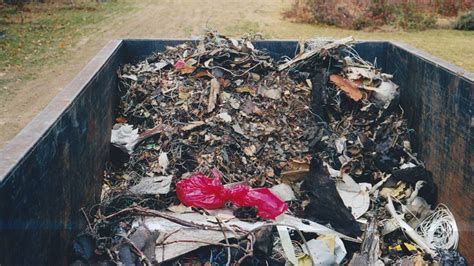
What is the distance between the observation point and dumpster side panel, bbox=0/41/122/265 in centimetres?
208

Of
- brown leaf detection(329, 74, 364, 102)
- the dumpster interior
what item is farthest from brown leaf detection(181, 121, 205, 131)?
brown leaf detection(329, 74, 364, 102)

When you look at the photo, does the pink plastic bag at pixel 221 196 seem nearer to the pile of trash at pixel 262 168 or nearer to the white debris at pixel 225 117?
the pile of trash at pixel 262 168

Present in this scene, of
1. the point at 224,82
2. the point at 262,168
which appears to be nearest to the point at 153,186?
the point at 262,168

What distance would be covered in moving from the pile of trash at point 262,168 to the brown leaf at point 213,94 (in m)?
0.02

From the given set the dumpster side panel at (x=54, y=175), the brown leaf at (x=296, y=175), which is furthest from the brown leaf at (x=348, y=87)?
the dumpster side panel at (x=54, y=175)

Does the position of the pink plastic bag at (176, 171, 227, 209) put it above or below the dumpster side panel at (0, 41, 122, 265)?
below

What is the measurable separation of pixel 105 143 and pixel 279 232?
1.59 metres

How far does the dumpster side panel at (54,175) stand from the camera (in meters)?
2.08

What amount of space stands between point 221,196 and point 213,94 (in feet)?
4.13

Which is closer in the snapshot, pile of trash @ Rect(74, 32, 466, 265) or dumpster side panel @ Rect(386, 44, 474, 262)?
pile of trash @ Rect(74, 32, 466, 265)

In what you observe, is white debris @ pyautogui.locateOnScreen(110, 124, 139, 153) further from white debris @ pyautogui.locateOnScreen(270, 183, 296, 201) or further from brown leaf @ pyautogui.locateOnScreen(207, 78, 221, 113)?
white debris @ pyautogui.locateOnScreen(270, 183, 296, 201)

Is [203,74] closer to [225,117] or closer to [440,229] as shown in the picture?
[225,117]

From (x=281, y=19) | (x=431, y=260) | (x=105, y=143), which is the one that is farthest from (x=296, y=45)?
(x=281, y=19)

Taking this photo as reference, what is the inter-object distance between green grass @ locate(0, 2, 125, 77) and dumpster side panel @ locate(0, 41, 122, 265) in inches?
229
